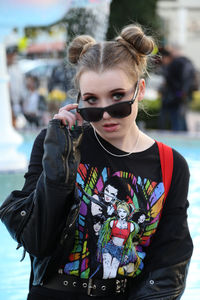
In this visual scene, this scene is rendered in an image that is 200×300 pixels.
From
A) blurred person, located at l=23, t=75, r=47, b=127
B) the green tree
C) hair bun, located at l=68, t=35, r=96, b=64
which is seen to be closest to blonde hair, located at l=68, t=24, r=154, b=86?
hair bun, located at l=68, t=35, r=96, b=64

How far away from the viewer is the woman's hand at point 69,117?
6.45ft

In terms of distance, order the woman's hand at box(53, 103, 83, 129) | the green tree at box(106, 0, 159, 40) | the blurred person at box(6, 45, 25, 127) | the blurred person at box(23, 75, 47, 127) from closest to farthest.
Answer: the woman's hand at box(53, 103, 83, 129) < the blurred person at box(23, 75, 47, 127) < the green tree at box(106, 0, 159, 40) < the blurred person at box(6, 45, 25, 127)

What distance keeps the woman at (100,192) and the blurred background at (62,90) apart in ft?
1.07

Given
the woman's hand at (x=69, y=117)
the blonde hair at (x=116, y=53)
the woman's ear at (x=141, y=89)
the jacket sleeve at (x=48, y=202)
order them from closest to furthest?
the jacket sleeve at (x=48, y=202), the woman's hand at (x=69, y=117), the blonde hair at (x=116, y=53), the woman's ear at (x=141, y=89)

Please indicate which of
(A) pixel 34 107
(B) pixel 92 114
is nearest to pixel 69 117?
(B) pixel 92 114

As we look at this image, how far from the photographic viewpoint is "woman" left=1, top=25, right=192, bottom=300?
191 centimetres

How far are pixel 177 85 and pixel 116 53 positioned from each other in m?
8.82

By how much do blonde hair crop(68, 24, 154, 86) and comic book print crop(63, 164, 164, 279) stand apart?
0.35m

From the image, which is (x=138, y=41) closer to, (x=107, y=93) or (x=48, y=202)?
(x=107, y=93)

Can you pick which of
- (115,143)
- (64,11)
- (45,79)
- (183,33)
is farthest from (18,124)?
(183,33)

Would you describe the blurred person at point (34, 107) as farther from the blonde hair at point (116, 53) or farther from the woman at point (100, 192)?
the woman at point (100, 192)

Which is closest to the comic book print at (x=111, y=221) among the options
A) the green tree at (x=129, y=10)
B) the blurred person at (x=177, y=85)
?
the blurred person at (x=177, y=85)

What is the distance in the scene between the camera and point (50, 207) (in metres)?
1.84

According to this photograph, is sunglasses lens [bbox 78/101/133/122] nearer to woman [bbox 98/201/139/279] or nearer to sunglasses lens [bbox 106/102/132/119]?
sunglasses lens [bbox 106/102/132/119]
